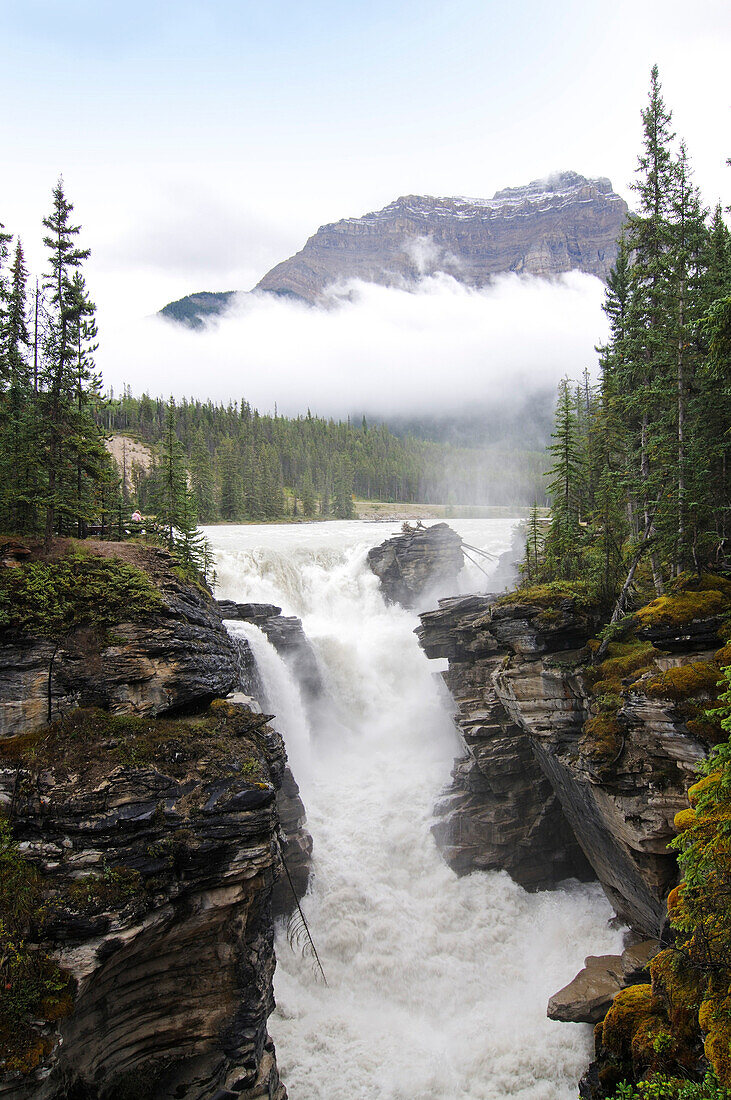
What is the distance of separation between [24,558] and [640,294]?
26163 mm

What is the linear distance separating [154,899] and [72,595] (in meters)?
9.57

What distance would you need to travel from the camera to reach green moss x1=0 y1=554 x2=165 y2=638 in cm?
1708

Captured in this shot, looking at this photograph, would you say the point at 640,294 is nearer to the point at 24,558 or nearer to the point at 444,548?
the point at 24,558

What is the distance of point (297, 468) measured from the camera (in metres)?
132

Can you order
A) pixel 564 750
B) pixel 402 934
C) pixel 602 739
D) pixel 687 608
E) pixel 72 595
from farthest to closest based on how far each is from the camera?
1. pixel 402 934
2. pixel 564 750
3. pixel 602 739
4. pixel 687 608
5. pixel 72 595

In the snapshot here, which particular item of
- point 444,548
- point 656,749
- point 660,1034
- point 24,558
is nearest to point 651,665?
point 656,749

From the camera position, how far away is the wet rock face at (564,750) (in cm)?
1869

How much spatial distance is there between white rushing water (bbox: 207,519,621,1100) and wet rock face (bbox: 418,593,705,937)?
2.55 m

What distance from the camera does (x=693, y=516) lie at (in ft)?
65.7

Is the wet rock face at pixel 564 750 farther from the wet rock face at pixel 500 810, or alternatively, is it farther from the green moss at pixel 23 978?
the green moss at pixel 23 978

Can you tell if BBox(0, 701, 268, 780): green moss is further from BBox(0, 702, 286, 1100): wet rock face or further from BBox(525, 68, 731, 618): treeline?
BBox(525, 68, 731, 618): treeline

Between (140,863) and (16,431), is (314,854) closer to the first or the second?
(140,863)

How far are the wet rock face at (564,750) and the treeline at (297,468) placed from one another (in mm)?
59828

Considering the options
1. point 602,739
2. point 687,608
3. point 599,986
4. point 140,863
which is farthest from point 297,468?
point 140,863
